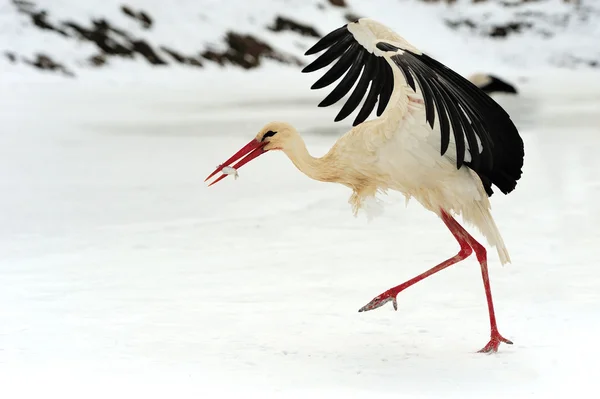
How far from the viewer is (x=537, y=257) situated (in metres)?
6.64

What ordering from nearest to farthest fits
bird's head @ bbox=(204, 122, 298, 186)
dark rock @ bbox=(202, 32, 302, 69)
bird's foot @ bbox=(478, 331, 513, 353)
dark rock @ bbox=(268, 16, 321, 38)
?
bird's foot @ bbox=(478, 331, 513, 353)
bird's head @ bbox=(204, 122, 298, 186)
dark rock @ bbox=(202, 32, 302, 69)
dark rock @ bbox=(268, 16, 321, 38)

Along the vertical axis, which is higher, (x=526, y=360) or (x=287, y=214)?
(x=526, y=360)

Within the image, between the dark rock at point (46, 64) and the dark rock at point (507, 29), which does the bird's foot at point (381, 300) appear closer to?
the dark rock at point (46, 64)

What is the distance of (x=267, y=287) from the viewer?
5.92 m

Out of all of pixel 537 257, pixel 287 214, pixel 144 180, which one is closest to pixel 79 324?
pixel 537 257

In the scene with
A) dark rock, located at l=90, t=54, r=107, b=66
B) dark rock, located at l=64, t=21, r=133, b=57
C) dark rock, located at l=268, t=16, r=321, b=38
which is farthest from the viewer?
dark rock, located at l=268, t=16, r=321, b=38

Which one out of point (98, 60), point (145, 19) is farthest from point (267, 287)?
point (145, 19)

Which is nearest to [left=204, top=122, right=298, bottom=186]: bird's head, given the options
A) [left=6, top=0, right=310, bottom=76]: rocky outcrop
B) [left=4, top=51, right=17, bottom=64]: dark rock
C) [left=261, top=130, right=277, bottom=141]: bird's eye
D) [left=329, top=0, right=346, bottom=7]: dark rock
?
[left=261, top=130, right=277, bottom=141]: bird's eye

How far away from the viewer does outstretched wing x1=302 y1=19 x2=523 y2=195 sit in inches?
163

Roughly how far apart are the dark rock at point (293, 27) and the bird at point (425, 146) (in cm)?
5558

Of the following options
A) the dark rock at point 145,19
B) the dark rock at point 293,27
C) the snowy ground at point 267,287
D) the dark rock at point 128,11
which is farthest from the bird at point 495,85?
the dark rock at point 293,27

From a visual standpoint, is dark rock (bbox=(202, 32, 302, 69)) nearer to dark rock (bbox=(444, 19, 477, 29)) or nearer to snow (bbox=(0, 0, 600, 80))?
snow (bbox=(0, 0, 600, 80))

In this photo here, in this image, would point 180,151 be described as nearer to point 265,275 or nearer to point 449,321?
point 265,275

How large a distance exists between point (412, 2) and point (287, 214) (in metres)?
74.2
